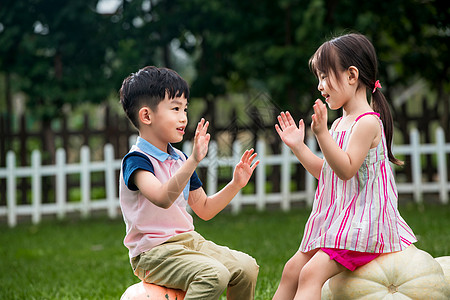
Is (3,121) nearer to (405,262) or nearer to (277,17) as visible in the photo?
(277,17)

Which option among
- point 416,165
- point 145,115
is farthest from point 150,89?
point 416,165

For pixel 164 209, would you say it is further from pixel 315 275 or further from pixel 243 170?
pixel 315 275

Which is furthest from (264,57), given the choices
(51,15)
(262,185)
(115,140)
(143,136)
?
(143,136)

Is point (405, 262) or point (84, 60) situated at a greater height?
point (84, 60)

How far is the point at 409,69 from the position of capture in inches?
420

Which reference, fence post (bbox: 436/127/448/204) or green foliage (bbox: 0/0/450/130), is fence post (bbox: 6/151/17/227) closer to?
green foliage (bbox: 0/0/450/130)

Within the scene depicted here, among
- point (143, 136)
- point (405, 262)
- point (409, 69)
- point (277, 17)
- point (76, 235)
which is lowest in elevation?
point (76, 235)

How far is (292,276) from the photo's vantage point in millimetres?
3020

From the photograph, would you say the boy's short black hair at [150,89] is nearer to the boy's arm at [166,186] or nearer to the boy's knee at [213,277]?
the boy's arm at [166,186]

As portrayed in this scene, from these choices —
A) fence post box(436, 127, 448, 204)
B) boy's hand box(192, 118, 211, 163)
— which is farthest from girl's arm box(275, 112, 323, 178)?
fence post box(436, 127, 448, 204)

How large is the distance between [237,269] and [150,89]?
39.4 inches

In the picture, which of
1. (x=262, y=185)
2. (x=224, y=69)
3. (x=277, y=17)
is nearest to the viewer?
(x=262, y=185)

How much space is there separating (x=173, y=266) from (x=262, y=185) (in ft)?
21.0

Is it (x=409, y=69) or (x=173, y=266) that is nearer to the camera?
(x=173, y=266)
